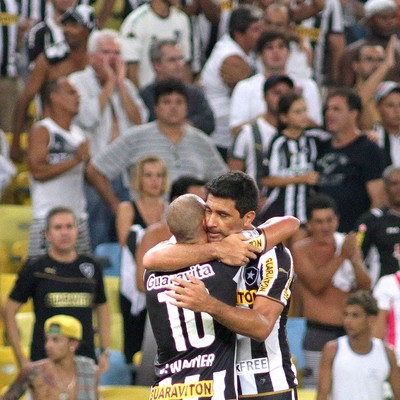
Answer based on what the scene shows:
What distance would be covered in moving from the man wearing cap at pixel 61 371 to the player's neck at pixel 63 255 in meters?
0.52

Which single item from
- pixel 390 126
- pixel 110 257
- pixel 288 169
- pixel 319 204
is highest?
pixel 390 126

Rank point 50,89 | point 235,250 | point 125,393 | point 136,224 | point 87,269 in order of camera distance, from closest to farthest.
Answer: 1. point 235,250
2. point 125,393
3. point 87,269
4. point 136,224
5. point 50,89

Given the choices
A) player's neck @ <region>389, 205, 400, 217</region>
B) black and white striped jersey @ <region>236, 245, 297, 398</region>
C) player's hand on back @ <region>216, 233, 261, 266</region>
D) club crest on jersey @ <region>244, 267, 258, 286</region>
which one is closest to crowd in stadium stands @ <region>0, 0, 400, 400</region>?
player's neck @ <region>389, 205, 400, 217</region>

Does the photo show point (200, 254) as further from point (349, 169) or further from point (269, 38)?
point (269, 38)

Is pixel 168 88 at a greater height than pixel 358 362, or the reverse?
pixel 168 88

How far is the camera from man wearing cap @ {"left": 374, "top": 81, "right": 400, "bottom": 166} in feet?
42.3

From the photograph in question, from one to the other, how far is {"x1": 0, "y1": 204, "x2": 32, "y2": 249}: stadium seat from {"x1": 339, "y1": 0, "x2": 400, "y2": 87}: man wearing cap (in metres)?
3.82

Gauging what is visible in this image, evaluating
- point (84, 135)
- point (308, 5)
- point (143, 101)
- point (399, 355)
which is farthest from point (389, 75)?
point (399, 355)

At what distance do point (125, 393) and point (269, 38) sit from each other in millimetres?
4527

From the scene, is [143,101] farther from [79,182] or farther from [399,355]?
[399,355]

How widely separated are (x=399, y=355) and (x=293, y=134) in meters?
2.40

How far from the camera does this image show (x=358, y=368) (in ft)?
33.0

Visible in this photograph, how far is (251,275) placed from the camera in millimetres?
6738

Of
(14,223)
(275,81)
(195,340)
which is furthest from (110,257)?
(195,340)
